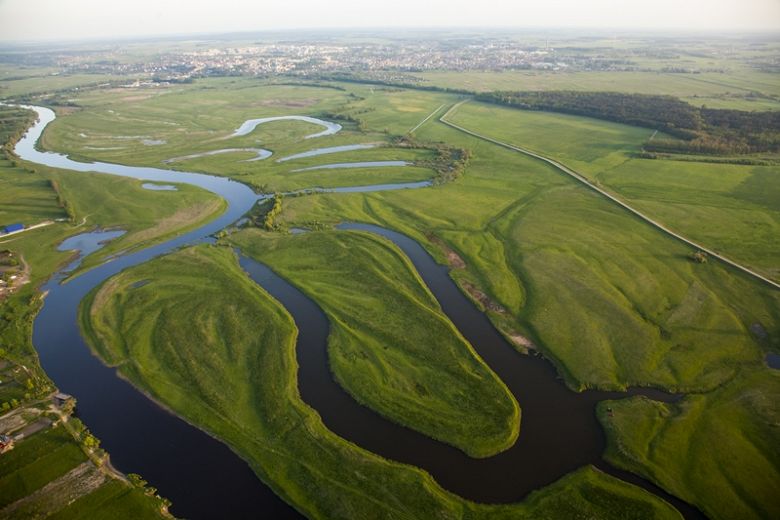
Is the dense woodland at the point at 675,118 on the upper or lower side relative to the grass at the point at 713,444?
upper

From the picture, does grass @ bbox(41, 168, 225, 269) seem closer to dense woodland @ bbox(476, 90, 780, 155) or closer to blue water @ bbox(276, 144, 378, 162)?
blue water @ bbox(276, 144, 378, 162)

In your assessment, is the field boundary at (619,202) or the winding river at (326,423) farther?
the field boundary at (619,202)

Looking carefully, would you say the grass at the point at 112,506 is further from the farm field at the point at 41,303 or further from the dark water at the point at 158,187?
the dark water at the point at 158,187

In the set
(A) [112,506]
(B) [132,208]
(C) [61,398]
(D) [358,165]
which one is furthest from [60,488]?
(D) [358,165]

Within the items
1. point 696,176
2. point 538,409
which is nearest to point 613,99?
point 696,176

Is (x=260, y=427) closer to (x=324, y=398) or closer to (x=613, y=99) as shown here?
(x=324, y=398)

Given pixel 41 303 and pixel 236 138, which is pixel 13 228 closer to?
pixel 41 303

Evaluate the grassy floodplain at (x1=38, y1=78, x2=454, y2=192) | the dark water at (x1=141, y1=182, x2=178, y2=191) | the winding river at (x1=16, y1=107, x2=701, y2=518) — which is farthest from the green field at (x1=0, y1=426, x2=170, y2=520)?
the dark water at (x1=141, y1=182, x2=178, y2=191)

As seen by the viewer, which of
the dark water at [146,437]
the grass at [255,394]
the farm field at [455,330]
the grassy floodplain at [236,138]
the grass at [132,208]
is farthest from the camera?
the grassy floodplain at [236,138]

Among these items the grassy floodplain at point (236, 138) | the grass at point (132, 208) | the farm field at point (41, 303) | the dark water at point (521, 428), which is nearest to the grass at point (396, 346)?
the dark water at point (521, 428)
